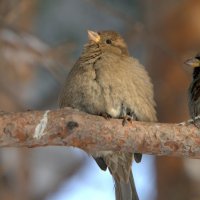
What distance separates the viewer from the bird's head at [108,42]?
5320 mm

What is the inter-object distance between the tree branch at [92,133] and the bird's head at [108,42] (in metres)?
0.91

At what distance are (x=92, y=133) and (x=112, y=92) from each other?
568mm

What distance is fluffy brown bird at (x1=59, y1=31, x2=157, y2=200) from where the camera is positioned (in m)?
4.88

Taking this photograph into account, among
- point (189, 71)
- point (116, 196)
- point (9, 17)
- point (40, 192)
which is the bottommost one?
point (116, 196)

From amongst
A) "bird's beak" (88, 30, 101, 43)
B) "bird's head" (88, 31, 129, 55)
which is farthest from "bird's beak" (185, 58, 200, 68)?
"bird's beak" (88, 30, 101, 43)

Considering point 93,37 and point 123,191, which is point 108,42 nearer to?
point 93,37

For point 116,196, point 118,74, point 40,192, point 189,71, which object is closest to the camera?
point 118,74

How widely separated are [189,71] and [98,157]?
1.18 m

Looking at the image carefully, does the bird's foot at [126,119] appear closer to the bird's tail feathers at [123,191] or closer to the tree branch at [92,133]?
the tree branch at [92,133]

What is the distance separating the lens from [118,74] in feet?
16.3

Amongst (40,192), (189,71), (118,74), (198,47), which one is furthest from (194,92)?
(40,192)

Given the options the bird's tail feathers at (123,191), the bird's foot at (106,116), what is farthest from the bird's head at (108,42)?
the bird's tail feathers at (123,191)

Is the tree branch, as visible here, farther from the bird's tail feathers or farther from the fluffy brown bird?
the bird's tail feathers

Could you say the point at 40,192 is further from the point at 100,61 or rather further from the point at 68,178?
the point at 100,61
